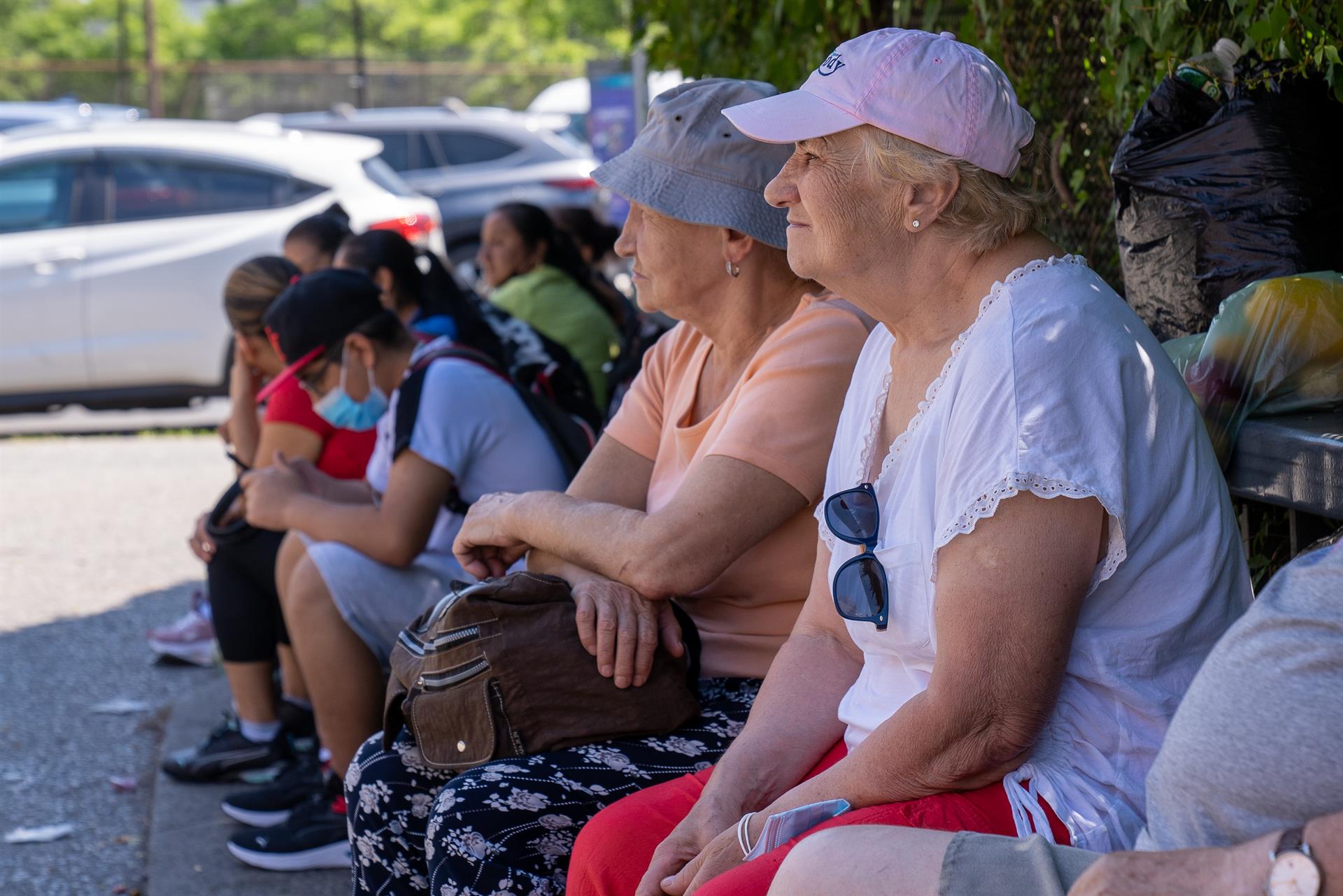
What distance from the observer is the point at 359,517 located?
138 inches

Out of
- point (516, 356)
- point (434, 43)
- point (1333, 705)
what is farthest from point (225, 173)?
point (434, 43)

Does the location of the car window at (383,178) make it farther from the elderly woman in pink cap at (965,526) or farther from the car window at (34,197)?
the elderly woman in pink cap at (965,526)

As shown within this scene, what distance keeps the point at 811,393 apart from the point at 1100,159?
1.17m

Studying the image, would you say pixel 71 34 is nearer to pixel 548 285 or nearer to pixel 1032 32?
pixel 548 285

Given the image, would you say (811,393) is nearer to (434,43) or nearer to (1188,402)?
(1188,402)

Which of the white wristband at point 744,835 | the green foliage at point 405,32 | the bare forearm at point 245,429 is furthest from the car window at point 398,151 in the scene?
the green foliage at point 405,32

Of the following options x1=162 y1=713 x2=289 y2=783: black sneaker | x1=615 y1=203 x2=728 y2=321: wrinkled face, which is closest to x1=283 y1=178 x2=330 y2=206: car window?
x1=162 y1=713 x2=289 y2=783: black sneaker

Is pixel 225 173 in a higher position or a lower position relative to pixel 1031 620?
lower

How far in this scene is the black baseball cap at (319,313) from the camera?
3.88 meters

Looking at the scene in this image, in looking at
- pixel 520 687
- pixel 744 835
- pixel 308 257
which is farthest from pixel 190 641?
pixel 744 835

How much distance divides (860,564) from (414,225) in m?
8.58

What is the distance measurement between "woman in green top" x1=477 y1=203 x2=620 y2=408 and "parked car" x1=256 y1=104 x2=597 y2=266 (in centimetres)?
811

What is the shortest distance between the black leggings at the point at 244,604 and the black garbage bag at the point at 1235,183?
267cm

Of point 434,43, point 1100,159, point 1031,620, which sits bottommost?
point 434,43
